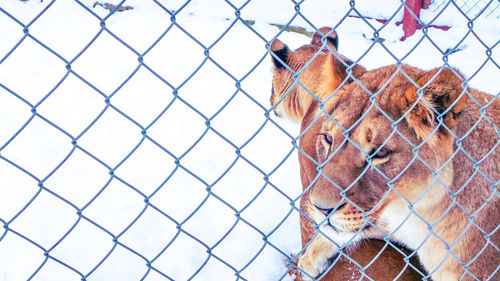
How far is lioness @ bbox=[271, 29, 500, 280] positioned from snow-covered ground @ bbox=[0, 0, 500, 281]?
354 mm

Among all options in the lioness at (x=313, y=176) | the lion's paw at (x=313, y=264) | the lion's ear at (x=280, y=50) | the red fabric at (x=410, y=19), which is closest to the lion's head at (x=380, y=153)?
the lioness at (x=313, y=176)

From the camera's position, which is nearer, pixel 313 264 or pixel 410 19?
pixel 313 264

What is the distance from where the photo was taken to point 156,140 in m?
3.69

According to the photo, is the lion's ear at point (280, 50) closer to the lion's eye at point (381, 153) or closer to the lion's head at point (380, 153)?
the lion's head at point (380, 153)

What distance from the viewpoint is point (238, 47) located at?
4719 millimetres

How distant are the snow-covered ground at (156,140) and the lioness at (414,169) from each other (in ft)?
1.16

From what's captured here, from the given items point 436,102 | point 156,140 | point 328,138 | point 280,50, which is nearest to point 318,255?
point 328,138

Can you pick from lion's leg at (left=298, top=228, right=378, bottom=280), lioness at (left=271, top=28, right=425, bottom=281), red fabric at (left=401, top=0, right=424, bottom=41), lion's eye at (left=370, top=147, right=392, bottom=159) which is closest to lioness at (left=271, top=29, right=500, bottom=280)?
lion's eye at (left=370, top=147, right=392, bottom=159)

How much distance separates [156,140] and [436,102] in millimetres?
Result: 2449

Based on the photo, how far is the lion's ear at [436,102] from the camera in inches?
61.7

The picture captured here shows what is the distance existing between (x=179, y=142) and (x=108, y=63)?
1.15 metres

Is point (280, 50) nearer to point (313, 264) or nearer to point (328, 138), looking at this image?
point (328, 138)

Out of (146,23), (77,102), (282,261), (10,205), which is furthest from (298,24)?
(10,205)

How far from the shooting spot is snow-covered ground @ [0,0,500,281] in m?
2.81
